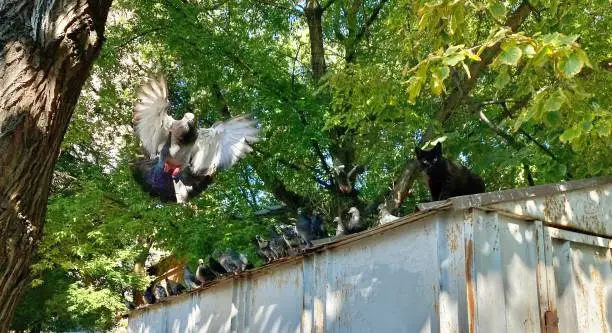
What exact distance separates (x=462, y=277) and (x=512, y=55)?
152 cm

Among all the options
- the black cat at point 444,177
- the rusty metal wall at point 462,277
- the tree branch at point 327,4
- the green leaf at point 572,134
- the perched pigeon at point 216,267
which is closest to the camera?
the rusty metal wall at point 462,277

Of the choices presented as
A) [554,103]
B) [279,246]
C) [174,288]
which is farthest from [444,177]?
[174,288]

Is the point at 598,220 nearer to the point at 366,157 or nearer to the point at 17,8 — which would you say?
the point at 17,8

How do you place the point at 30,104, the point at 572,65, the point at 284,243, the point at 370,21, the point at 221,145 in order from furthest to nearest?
the point at 370,21 → the point at 284,243 → the point at 221,145 → the point at 572,65 → the point at 30,104

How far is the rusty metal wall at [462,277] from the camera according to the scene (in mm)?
4270

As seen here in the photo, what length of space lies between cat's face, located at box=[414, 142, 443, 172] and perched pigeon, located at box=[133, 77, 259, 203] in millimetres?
2484

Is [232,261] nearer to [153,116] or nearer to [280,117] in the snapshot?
[153,116]

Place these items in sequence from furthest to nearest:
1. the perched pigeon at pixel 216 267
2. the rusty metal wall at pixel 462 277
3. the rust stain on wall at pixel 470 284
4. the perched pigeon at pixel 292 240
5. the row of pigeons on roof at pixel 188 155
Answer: the perched pigeon at pixel 216 267 → the row of pigeons on roof at pixel 188 155 → the perched pigeon at pixel 292 240 → the rusty metal wall at pixel 462 277 → the rust stain on wall at pixel 470 284

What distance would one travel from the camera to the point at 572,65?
371 centimetres

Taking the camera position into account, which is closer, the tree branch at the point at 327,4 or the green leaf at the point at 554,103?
the green leaf at the point at 554,103

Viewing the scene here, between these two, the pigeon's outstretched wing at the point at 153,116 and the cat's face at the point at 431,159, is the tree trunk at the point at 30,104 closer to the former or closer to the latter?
the cat's face at the point at 431,159

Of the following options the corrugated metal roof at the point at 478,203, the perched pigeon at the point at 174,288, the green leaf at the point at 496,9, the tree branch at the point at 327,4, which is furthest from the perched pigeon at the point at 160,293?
the green leaf at the point at 496,9

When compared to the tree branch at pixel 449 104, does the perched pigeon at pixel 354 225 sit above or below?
below

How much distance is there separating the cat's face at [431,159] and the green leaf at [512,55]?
7.78 ft
